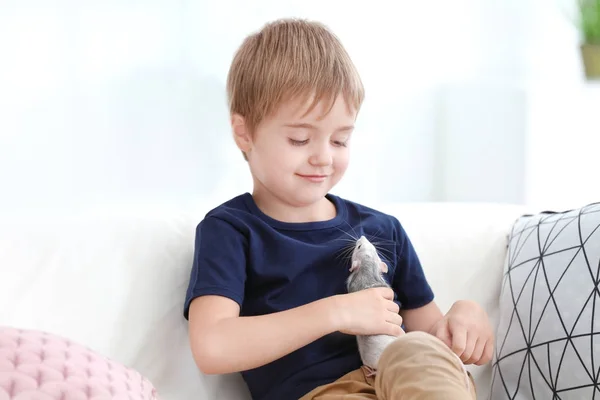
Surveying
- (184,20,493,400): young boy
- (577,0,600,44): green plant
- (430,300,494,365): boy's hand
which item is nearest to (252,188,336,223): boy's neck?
(184,20,493,400): young boy

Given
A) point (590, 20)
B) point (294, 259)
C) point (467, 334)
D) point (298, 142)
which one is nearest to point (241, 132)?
point (298, 142)

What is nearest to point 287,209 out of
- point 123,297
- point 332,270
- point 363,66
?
point 332,270

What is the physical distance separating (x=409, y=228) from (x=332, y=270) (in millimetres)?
320

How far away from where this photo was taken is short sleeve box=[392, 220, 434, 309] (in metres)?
1.33

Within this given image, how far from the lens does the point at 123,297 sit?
1.21 metres

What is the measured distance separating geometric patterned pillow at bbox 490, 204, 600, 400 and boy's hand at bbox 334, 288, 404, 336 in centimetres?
26

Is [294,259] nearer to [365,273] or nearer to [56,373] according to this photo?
[365,273]

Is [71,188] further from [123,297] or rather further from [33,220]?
[123,297]

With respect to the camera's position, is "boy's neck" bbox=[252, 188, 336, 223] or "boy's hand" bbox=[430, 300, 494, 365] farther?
"boy's neck" bbox=[252, 188, 336, 223]

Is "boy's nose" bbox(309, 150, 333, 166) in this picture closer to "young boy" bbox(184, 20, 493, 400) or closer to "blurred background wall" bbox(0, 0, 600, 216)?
"young boy" bbox(184, 20, 493, 400)

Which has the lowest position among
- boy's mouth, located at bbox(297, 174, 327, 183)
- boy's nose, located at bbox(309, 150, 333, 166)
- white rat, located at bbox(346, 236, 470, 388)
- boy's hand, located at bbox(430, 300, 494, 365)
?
boy's hand, located at bbox(430, 300, 494, 365)

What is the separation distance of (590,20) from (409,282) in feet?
4.48

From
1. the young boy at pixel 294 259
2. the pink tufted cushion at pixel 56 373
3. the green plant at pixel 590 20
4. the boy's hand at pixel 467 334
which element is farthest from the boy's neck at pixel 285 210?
the green plant at pixel 590 20

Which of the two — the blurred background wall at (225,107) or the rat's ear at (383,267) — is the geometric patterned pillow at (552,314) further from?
the blurred background wall at (225,107)
